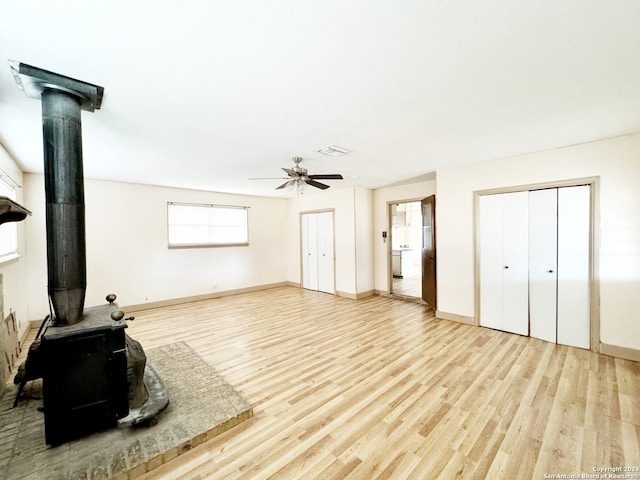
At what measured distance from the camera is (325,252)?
21.4 ft

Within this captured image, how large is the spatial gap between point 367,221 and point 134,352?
194 inches

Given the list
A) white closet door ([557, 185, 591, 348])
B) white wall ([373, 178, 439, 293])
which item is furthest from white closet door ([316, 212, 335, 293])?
white closet door ([557, 185, 591, 348])

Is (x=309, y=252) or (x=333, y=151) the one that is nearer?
(x=333, y=151)

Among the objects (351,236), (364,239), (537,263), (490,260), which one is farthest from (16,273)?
(537,263)

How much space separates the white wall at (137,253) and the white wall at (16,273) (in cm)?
22

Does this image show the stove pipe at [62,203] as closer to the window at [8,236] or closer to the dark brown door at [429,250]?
the window at [8,236]

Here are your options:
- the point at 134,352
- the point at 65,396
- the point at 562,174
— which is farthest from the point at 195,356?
the point at 562,174

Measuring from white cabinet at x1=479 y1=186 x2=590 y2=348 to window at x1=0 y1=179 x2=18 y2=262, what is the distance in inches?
244

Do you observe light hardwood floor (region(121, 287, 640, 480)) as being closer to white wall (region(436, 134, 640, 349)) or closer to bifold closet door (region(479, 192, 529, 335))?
bifold closet door (region(479, 192, 529, 335))

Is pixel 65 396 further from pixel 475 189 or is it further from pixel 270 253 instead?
pixel 270 253

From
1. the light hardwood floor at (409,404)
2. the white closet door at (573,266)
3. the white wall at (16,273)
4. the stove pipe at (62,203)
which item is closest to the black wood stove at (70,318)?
the stove pipe at (62,203)

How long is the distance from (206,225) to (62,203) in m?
4.39

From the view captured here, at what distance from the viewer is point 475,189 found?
13.2 ft

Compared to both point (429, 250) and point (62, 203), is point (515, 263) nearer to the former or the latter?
point (429, 250)
